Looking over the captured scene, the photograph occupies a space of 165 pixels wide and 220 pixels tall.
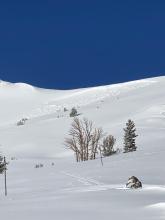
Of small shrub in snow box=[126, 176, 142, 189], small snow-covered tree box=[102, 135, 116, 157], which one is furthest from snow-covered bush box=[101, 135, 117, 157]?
small shrub in snow box=[126, 176, 142, 189]

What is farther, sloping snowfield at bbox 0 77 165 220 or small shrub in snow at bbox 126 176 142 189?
small shrub in snow at bbox 126 176 142 189

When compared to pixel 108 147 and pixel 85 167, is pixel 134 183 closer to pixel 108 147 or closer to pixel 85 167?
pixel 85 167

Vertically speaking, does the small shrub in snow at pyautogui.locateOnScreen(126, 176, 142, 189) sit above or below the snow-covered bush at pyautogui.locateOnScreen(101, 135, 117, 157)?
below

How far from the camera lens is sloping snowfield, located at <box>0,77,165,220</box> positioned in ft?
49.1

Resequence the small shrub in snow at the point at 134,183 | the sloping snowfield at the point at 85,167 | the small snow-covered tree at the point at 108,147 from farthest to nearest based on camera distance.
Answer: the small snow-covered tree at the point at 108,147, the small shrub in snow at the point at 134,183, the sloping snowfield at the point at 85,167

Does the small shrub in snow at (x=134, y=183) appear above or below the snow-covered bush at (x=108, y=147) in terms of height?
below

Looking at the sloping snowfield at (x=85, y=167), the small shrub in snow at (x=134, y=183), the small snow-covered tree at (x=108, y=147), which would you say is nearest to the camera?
the sloping snowfield at (x=85, y=167)

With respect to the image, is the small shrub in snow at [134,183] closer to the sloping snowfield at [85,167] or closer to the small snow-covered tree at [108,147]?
the sloping snowfield at [85,167]

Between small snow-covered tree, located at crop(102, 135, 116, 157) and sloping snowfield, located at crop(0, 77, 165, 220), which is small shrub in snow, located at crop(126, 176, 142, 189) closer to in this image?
sloping snowfield, located at crop(0, 77, 165, 220)

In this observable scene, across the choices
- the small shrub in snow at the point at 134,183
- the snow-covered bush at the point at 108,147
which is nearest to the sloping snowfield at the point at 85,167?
the small shrub in snow at the point at 134,183

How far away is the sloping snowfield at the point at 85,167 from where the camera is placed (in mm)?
14953

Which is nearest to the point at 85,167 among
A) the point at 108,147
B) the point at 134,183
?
the point at 134,183

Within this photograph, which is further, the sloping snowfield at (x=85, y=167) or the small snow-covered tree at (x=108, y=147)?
the small snow-covered tree at (x=108, y=147)

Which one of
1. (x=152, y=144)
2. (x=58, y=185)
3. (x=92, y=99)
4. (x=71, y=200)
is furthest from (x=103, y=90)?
(x=71, y=200)
